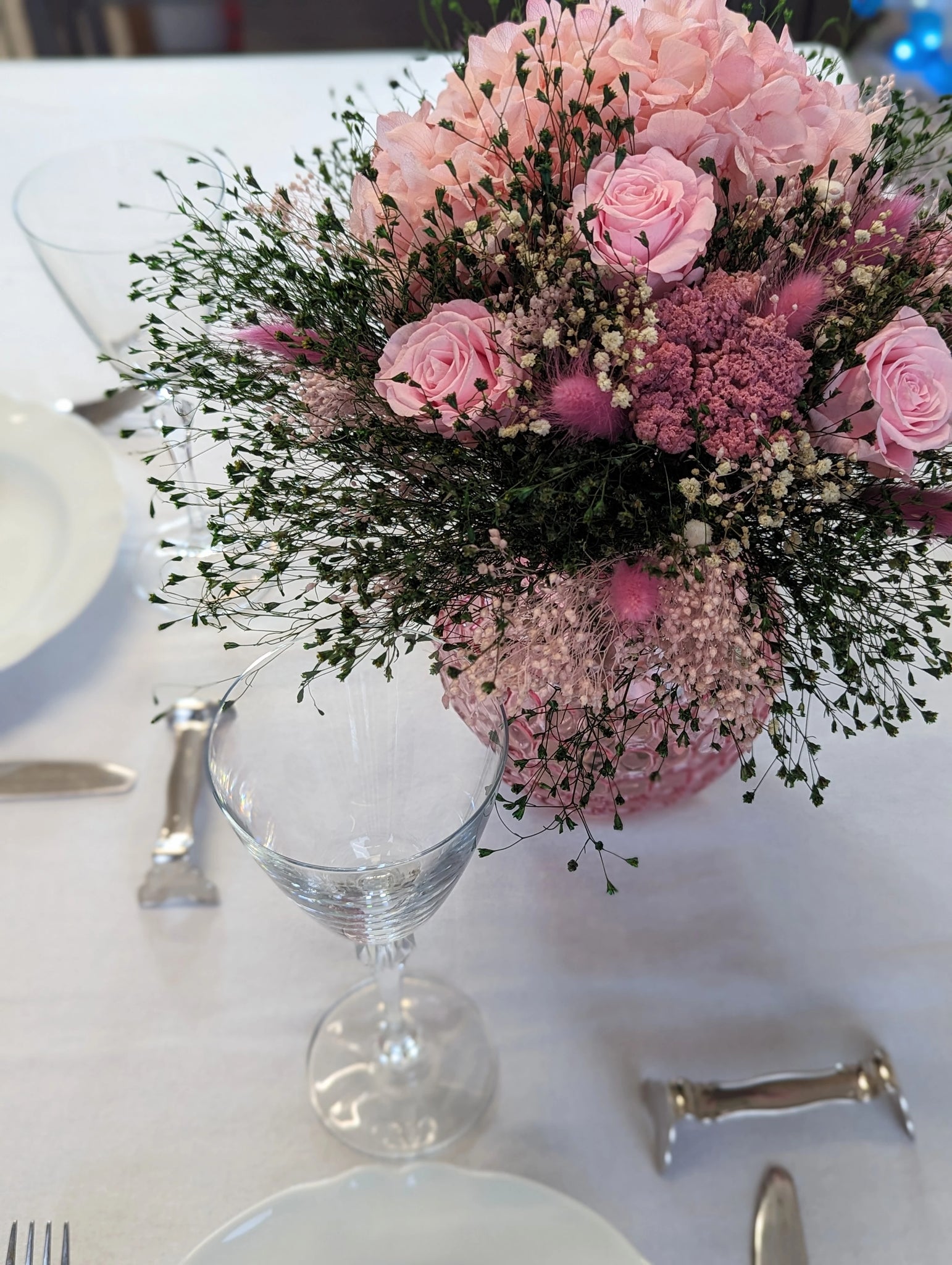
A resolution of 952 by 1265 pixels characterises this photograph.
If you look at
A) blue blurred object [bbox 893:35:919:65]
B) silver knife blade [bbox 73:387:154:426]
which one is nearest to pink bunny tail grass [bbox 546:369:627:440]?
silver knife blade [bbox 73:387:154:426]

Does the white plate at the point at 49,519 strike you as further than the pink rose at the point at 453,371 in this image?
Yes

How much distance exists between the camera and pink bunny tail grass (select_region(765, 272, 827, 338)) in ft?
1.51

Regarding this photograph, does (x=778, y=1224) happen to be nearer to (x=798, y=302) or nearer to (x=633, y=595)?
(x=633, y=595)

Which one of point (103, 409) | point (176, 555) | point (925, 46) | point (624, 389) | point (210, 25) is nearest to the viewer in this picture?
point (624, 389)

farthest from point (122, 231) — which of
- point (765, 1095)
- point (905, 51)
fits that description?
point (905, 51)

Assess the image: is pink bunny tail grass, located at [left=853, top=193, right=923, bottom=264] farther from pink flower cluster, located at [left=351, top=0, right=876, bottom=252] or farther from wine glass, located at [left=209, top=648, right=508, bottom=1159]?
wine glass, located at [left=209, top=648, right=508, bottom=1159]

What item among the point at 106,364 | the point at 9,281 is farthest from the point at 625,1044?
the point at 9,281

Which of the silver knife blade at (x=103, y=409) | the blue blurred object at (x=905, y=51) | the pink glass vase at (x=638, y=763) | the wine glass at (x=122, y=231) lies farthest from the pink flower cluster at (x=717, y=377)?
the blue blurred object at (x=905, y=51)

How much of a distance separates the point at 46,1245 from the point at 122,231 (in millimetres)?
748

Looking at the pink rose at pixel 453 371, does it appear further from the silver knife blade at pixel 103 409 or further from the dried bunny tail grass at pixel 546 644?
the silver knife blade at pixel 103 409

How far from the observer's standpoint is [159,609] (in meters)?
0.80

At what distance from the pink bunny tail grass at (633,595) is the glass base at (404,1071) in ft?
0.89

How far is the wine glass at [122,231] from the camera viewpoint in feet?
2.43

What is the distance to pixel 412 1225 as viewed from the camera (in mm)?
466
